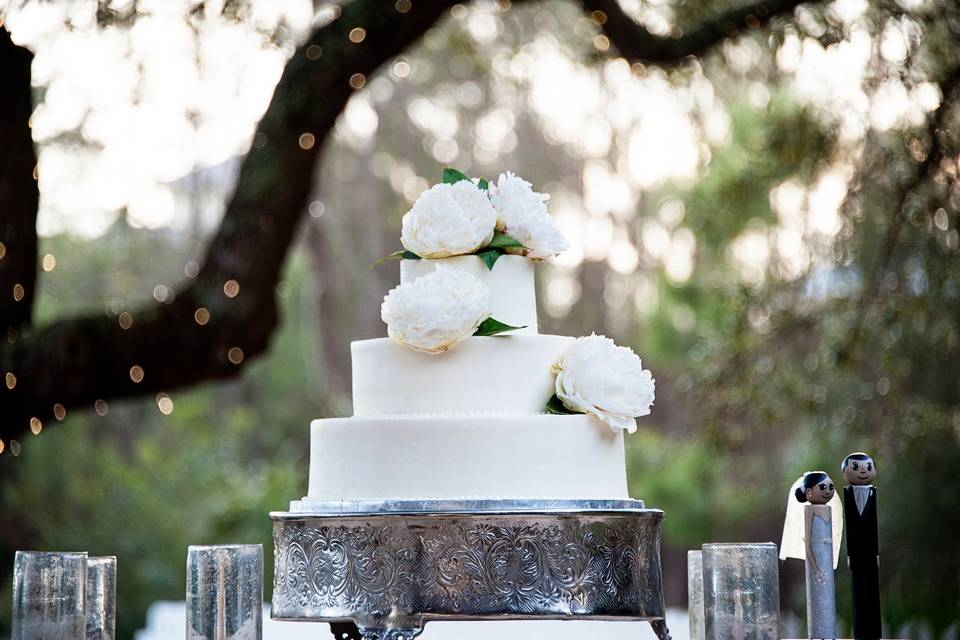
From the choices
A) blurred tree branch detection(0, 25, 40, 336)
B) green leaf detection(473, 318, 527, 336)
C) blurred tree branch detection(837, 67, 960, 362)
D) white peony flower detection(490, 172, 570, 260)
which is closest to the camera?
green leaf detection(473, 318, 527, 336)

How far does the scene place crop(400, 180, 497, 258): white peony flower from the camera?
2.96m

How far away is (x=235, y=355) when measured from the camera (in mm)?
4672

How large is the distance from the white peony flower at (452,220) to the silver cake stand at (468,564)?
58cm

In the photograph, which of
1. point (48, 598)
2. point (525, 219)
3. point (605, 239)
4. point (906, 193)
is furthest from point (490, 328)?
point (605, 239)

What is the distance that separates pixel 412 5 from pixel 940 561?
399cm

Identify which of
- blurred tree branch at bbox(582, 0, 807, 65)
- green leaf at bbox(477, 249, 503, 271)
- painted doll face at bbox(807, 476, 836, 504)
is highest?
blurred tree branch at bbox(582, 0, 807, 65)

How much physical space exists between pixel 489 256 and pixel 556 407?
0.35 metres

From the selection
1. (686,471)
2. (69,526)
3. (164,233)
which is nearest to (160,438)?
(164,233)

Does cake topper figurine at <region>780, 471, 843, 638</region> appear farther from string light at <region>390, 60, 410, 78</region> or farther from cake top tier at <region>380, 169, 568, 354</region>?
string light at <region>390, 60, 410, 78</region>

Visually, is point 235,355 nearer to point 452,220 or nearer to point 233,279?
point 233,279

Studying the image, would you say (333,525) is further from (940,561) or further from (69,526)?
(69,526)

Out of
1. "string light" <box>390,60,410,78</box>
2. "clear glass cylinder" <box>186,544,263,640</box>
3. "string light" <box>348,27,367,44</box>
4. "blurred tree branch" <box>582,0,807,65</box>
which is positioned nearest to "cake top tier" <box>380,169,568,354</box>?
"clear glass cylinder" <box>186,544,263,640</box>

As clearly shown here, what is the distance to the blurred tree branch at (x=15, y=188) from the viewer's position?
14.6ft

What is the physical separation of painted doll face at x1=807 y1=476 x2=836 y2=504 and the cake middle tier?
1.93 feet
